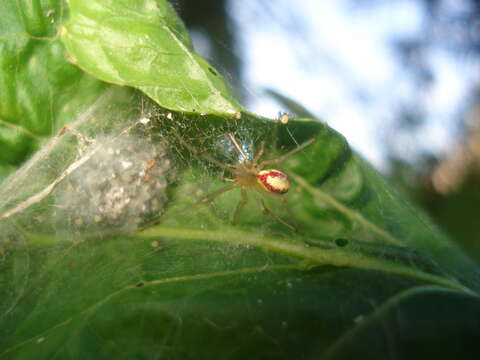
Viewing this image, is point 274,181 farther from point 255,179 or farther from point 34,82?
point 34,82

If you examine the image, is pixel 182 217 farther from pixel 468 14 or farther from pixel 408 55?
pixel 408 55

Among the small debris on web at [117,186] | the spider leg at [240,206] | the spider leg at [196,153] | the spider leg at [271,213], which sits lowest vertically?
the small debris on web at [117,186]

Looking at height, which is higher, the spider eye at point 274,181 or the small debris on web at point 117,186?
the spider eye at point 274,181

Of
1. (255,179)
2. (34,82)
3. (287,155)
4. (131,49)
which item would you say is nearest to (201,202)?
(255,179)

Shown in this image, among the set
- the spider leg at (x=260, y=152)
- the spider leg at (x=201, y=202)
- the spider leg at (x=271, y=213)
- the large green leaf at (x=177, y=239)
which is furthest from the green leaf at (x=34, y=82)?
the spider leg at (x=271, y=213)

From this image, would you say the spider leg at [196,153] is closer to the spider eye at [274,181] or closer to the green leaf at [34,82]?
the spider eye at [274,181]

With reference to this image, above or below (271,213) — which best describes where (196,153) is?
above

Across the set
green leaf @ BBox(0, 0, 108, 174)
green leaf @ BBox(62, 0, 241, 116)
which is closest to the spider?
green leaf @ BBox(62, 0, 241, 116)
